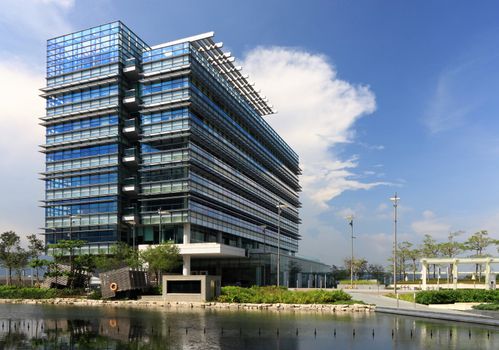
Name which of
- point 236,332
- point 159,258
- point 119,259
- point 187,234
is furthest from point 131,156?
point 236,332

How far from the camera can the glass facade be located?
9356cm

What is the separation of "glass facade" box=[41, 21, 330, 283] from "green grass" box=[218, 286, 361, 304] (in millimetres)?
27936

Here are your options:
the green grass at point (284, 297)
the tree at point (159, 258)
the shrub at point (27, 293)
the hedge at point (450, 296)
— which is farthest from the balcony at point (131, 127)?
the hedge at point (450, 296)

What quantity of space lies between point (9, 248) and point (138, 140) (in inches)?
1381

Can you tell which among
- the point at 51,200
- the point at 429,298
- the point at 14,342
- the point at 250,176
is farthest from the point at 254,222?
the point at 14,342

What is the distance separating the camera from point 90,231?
98.2 m

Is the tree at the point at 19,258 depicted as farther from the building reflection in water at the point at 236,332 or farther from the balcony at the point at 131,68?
the building reflection in water at the point at 236,332

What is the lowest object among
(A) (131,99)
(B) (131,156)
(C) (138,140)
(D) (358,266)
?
(D) (358,266)

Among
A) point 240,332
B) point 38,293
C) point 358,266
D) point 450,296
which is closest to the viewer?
point 240,332

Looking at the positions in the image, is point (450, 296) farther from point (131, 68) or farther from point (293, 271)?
point (131, 68)

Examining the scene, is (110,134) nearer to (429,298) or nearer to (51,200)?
(51,200)

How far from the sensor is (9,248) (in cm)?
10012

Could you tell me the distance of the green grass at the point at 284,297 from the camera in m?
60.2

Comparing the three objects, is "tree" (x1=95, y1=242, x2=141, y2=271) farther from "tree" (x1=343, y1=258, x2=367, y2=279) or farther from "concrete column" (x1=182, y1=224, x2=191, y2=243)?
"tree" (x1=343, y1=258, x2=367, y2=279)
